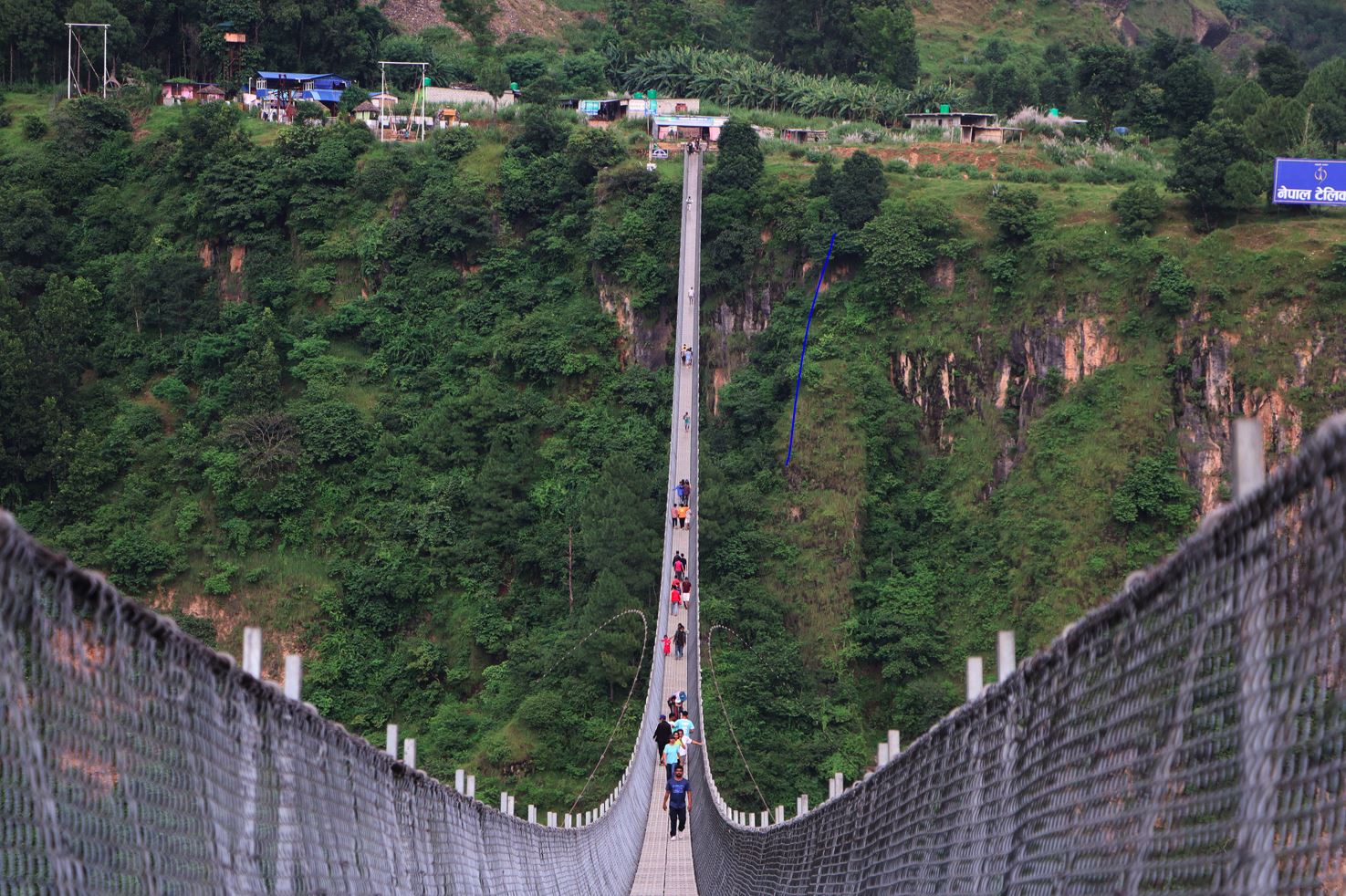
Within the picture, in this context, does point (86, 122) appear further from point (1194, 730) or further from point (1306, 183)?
point (1194, 730)

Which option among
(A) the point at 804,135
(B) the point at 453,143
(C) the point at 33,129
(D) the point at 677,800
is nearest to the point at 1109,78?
(A) the point at 804,135

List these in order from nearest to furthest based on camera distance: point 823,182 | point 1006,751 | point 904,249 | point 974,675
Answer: point 1006,751 < point 974,675 < point 904,249 < point 823,182

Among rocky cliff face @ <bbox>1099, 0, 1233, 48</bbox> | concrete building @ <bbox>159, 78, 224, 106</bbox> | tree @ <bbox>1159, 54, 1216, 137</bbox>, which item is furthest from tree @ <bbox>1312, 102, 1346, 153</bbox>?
concrete building @ <bbox>159, 78, 224, 106</bbox>

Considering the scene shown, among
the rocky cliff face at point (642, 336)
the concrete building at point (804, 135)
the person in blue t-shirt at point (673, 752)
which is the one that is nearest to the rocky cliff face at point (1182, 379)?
the rocky cliff face at point (642, 336)

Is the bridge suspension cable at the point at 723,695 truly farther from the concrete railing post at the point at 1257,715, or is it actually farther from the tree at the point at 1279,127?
the concrete railing post at the point at 1257,715

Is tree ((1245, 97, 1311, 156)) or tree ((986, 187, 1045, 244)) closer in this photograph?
tree ((986, 187, 1045, 244))

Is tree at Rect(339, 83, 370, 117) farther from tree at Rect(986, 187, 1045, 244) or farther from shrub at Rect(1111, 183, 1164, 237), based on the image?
shrub at Rect(1111, 183, 1164, 237)
